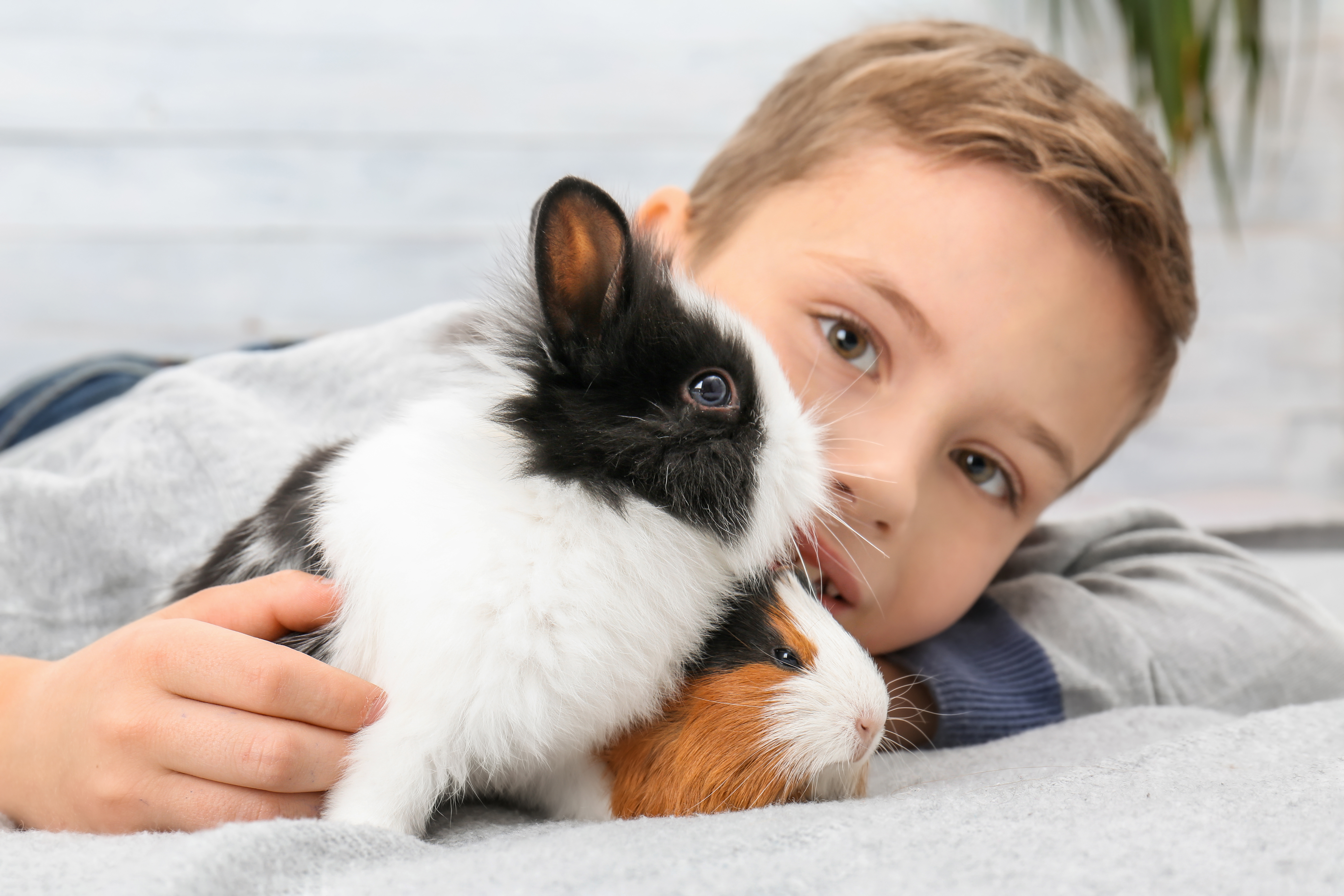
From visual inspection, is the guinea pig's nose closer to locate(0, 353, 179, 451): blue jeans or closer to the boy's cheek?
the boy's cheek

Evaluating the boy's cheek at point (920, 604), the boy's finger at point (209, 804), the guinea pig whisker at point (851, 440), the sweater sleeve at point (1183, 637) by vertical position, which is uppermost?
the guinea pig whisker at point (851, 440)

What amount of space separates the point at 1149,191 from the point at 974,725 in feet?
1.99

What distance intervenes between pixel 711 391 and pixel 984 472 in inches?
20.5

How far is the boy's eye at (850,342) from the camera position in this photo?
89 cm

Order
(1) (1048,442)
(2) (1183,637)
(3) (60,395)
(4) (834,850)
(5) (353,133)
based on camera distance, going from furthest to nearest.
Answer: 1. (5) (353,133)
2. (3) (60,395)
3. (2) (1183,637)
4. (1) (1048,442)
5. (4) (834,850)

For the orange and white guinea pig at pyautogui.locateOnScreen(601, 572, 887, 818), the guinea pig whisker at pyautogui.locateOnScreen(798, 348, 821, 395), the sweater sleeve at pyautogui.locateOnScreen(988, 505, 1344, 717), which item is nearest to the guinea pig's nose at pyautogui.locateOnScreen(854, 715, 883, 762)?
the orange and white guinea pig at pyautogui.locateOnScreen(601, 572, 887, 818)

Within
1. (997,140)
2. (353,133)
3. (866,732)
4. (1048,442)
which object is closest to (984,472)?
Answer: (1048,442)

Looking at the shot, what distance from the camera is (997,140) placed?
989mm

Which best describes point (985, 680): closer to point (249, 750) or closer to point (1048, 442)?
point (1048, 442)

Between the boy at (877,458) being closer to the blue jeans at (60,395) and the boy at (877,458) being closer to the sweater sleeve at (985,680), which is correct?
the sweater sleeve at (985,680)

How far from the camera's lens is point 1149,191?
3.46 ft

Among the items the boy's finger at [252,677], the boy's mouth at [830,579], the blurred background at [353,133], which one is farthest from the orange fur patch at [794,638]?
the blurred background at [353,133]

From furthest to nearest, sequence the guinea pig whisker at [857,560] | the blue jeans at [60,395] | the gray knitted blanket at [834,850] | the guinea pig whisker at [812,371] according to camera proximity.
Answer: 1. the blue jeans at [60,395]
2. the guinea pig whisker at [812,371]
3. the guinea pig whisker at [857,560]
4. the gray knitted blanket at [834,850]

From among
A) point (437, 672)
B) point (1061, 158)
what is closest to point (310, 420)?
point (437, 672)
